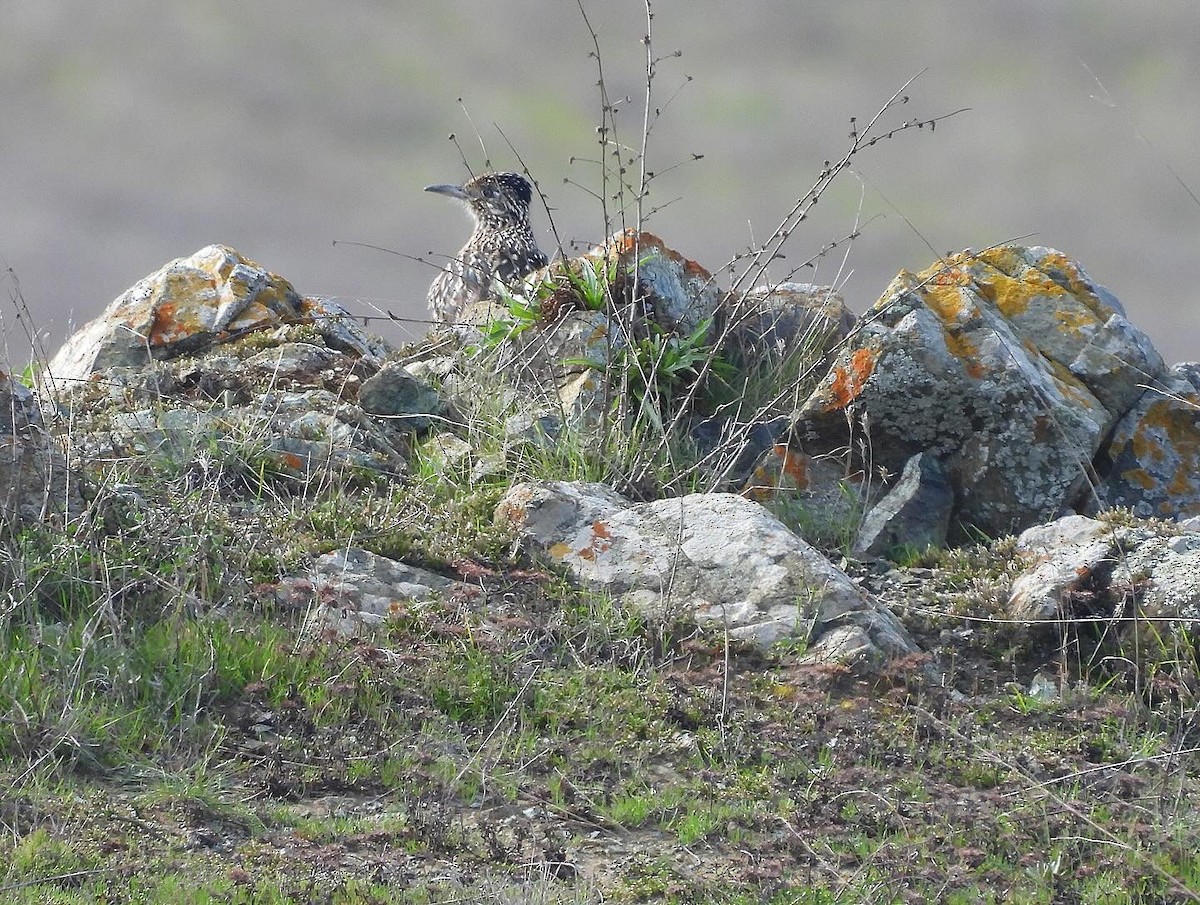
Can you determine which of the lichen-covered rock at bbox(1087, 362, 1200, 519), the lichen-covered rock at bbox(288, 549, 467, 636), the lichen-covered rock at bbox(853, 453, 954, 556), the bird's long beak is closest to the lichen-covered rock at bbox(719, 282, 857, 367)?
the lichen-covered rock at bbox(853, 453, 954, 556)

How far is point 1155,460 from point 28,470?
719 cm

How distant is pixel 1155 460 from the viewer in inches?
371

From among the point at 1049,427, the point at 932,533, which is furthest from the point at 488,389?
the point at 1049,427

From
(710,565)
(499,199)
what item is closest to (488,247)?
(499,199)

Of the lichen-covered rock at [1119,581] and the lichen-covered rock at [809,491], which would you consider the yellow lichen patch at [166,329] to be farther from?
the lichen-covered rock at [1119,581]

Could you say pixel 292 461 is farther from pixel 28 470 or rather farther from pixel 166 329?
pixel 166 329

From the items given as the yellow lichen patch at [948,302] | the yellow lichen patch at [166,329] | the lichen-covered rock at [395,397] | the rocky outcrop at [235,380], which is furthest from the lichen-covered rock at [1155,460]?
the yellow lichen patch at [166,329]

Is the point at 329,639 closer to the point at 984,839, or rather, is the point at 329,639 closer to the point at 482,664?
the point at 482,664

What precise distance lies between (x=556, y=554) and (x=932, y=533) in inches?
106

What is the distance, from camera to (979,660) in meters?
6.99

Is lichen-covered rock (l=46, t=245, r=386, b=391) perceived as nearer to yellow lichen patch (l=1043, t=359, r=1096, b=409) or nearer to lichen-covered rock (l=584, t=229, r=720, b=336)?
lichen-covered rock (l=584, t=229, r=720, b=336)

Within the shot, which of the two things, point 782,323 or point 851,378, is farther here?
point 782,323

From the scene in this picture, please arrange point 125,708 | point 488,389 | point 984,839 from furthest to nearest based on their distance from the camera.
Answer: point 488,389
point 125,708
point 984,839

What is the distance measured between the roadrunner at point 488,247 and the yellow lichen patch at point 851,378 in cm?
311
